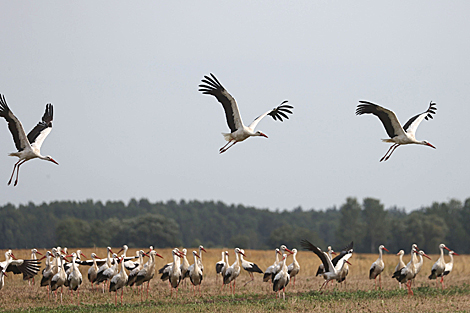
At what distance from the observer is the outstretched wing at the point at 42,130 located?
1731 cm

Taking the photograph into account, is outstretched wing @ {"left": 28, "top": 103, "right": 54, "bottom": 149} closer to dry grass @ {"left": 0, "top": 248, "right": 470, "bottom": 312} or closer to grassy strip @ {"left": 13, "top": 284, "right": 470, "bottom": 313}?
dry grass @ {"left": 0, "top": 248, "right": 470, "bottom": 312}

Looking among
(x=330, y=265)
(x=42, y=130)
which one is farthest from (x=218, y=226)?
(x=330, y=265)

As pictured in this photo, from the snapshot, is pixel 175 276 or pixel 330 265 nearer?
pixel 330 265

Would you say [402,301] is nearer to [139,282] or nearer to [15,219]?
[139,282]

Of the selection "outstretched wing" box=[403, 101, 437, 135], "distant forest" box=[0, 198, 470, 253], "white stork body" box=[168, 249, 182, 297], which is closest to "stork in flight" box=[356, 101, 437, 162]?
"outstretched wing" box=[403, 101, 437, 135]

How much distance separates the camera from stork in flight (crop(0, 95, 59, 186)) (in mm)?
15023

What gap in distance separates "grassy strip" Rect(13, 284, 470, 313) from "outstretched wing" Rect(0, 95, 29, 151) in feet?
15.8

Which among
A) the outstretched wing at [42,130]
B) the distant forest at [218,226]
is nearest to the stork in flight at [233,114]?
the outstretched wing at [42,130]

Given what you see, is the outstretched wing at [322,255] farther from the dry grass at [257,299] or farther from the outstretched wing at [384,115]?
the outstretched wing at [384,115]

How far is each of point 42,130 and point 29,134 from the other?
40 centimetres

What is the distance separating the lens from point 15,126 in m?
15.3

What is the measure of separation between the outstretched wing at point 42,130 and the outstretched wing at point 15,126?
31.5 inches

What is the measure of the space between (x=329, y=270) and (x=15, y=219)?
7303 cm

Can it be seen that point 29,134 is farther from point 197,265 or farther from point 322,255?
point 322,255
